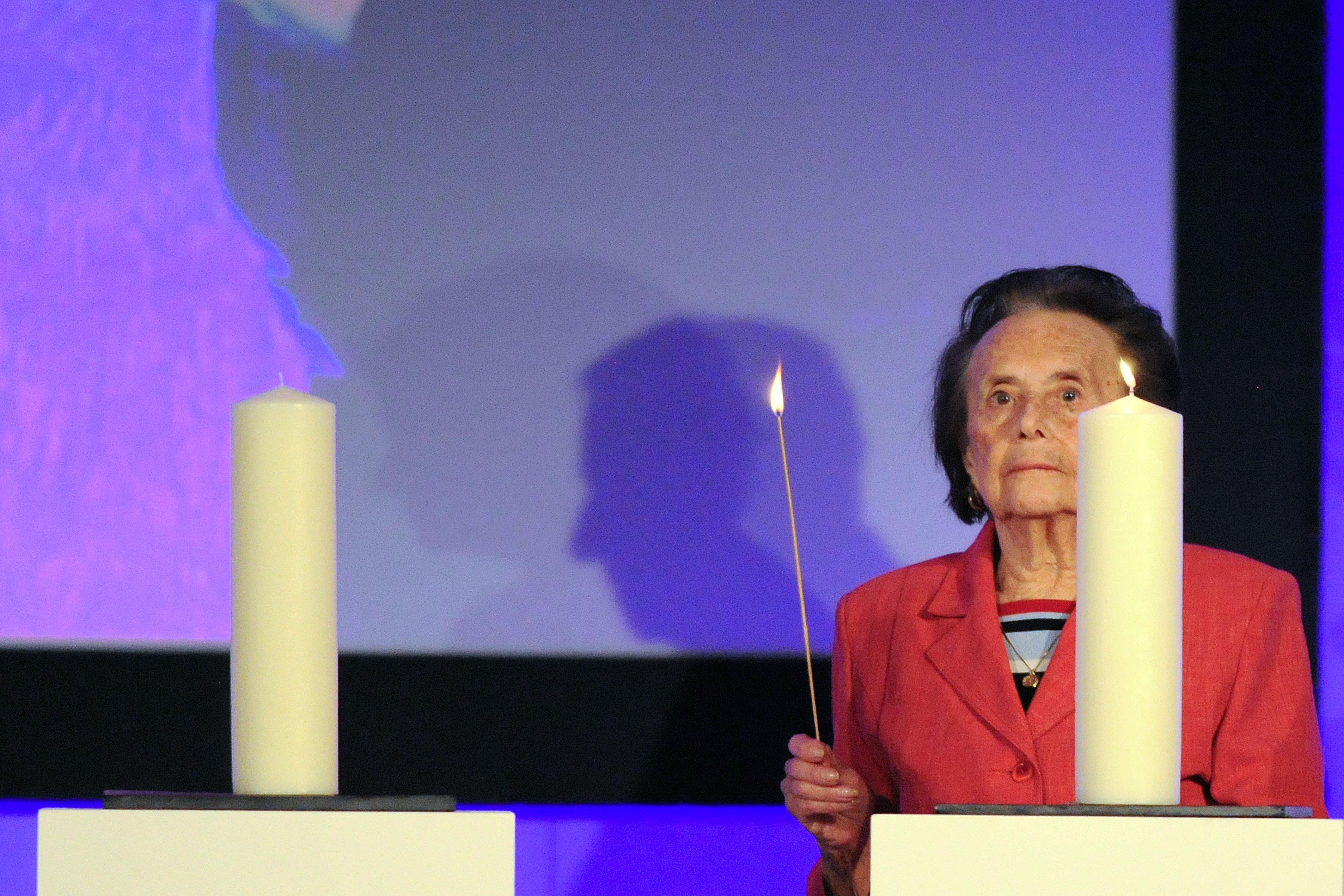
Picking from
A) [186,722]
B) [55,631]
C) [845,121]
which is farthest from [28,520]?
[845,121]

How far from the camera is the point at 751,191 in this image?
7.80 ft

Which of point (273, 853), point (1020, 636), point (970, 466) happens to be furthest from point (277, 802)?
point (970, 466)

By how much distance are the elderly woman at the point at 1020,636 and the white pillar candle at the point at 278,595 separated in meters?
0.77

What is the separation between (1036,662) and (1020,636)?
1.7 inches

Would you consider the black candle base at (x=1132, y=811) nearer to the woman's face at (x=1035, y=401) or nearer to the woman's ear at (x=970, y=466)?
the woman's face at (x=1035, y=401)

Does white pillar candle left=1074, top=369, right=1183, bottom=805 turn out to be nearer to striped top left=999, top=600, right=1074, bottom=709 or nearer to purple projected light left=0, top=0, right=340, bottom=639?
striped top left=999, top=600, right=1074, bottom=709

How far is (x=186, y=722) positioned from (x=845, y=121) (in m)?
1.35

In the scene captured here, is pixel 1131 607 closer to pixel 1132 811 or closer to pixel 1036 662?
pixel 1132 811

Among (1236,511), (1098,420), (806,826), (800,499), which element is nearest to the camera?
(1098,420)

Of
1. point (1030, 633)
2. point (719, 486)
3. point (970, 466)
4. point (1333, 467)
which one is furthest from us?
point (719, 486)

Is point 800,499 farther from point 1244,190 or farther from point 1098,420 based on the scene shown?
point 1098,420

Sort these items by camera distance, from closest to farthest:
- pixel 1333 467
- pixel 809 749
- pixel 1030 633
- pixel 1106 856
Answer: pixel 1106 856, pixel 809 749, pixel 1030 633, pixel 1333 467

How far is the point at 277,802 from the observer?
766 mm

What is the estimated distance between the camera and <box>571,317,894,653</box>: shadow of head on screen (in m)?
2.32
